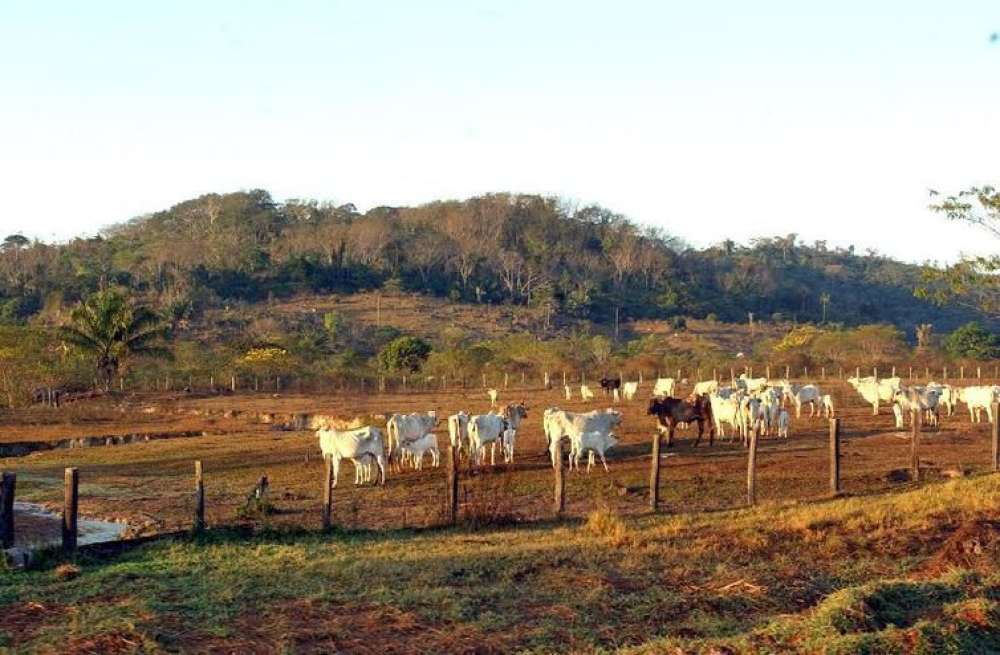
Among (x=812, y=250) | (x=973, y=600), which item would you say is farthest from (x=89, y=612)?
(x=812, y=250)

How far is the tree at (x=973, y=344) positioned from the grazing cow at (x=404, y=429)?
161 ft

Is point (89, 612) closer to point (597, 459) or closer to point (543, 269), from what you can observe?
point (597, 459)

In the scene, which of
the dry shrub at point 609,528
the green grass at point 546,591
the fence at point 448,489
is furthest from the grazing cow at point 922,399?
the dry shrub at point 609,528

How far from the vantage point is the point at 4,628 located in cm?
1156

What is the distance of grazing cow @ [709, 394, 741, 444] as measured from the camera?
3081 cm

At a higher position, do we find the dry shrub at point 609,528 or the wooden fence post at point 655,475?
the wooden fence post at point 655,475

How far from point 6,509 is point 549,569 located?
8.13 m

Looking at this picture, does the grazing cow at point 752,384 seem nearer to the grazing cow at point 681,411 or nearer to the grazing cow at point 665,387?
the grazing cow at point 665,387

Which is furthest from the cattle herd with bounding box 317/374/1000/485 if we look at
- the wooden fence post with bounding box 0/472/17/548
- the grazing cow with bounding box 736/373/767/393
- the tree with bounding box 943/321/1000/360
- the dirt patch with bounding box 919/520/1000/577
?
the tree with bounding box 943/321/1000/360

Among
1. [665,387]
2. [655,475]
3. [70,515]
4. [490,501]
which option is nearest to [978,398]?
[665,387]

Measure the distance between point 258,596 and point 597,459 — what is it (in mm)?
14850

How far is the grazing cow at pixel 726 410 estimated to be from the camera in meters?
30.8

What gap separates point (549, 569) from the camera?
1420 centimetres

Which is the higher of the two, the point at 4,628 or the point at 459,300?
the point at 459,300
